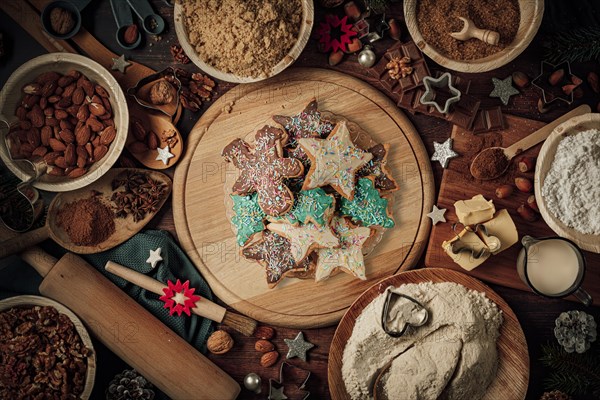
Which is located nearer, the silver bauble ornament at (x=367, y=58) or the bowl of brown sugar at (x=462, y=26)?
the bowl of brown sugar at (x=462, y=26)

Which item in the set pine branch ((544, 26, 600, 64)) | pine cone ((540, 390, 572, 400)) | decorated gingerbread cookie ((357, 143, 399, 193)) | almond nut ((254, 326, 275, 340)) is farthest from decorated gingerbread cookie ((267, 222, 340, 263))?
pine branch ((544, 26, 600, 64))

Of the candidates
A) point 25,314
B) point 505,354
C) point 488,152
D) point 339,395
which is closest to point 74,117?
point 25,314

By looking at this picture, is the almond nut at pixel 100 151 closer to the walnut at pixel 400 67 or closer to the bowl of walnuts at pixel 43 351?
the bowl of walnuts at pixel 43 351

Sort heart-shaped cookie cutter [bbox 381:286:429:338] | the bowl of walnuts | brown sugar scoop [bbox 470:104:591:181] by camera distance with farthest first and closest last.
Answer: brown sugar scoop [bbox 470:104:591:181] → the bowl of walnuts → heart-shaped cookie cutter [bbox 381:286:429:338]

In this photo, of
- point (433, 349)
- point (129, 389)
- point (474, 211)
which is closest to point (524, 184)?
point (474, 211)

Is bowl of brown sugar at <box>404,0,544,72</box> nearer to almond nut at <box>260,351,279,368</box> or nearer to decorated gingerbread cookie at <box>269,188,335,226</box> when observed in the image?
decorated gingerbread cookie at <box>269,188,335,226</box>

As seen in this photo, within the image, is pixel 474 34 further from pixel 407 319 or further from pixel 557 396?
pixel 557 396

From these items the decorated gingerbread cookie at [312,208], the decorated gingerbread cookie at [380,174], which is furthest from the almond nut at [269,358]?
the decorated gingerbread cookie at [380,174]
